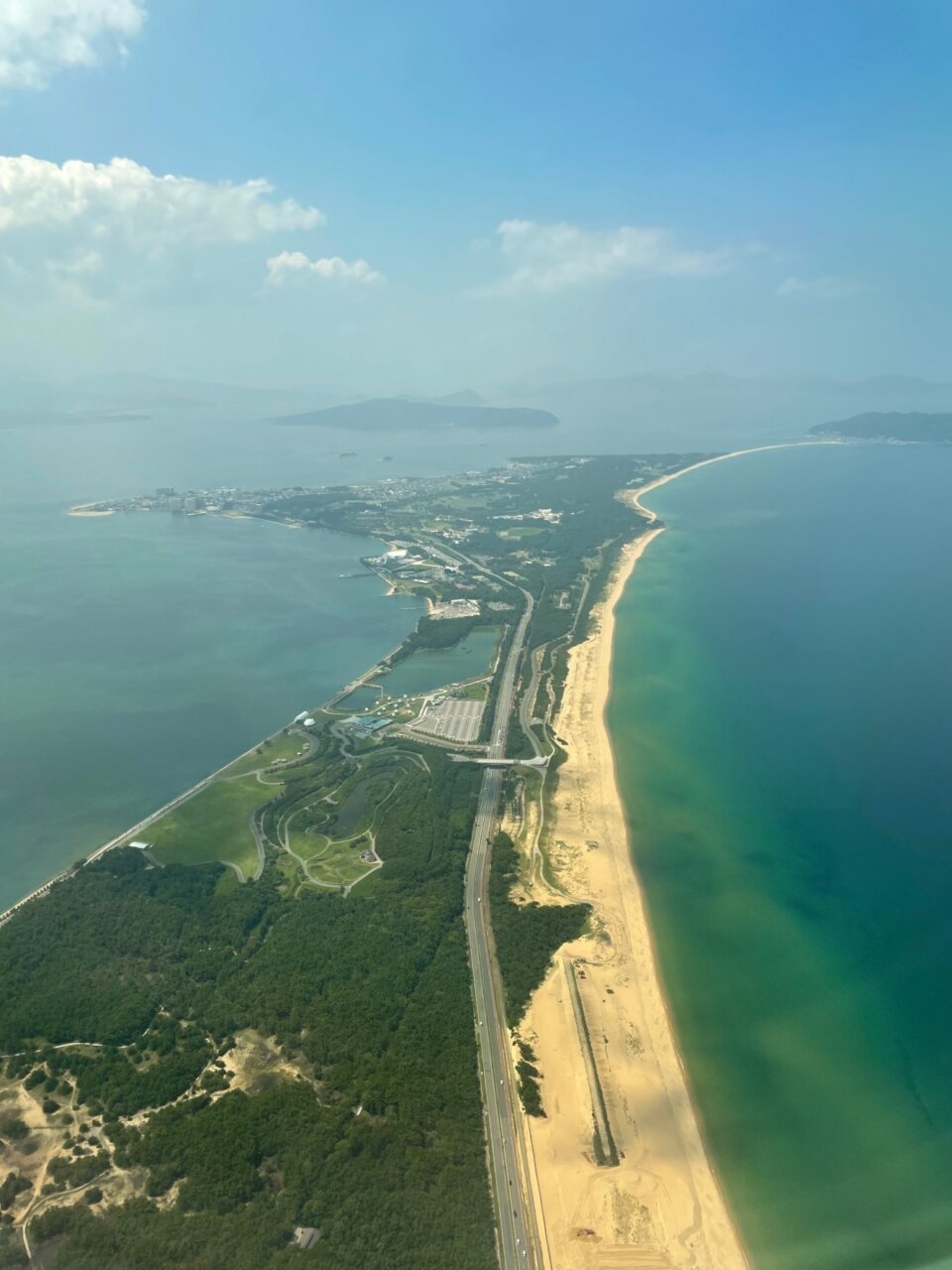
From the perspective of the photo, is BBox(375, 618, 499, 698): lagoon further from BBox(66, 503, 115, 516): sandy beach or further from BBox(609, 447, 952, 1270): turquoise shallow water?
BBox(66, 503, 115, 516): sandy beach

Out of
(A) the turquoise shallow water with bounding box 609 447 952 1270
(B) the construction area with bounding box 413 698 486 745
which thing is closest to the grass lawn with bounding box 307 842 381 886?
(B) the construction area with bounding box 413 698 486 745

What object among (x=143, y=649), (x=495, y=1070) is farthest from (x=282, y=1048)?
(x=143, y=649)

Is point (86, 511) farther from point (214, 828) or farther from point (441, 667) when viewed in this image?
point (214, 828)

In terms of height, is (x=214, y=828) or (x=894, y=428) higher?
(x=894, y=428)

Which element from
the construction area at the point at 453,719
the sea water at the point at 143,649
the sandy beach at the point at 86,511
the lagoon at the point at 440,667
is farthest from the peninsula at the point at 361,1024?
the sandy beach at the point at 86,511

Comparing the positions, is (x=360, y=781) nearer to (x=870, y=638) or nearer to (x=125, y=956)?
(x=125, y=956)

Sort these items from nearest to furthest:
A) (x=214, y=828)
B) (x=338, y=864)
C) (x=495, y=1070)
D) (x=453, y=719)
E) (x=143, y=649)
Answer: (x=495, y=1070) < (x=338, y=864) < (x=214, y=828) < (x=453, y=719) < (x=143, y=649)

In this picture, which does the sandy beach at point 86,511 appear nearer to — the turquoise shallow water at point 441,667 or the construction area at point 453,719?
the turquoise shallow water at point 441,667

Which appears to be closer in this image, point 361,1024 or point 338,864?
point 361,1024
